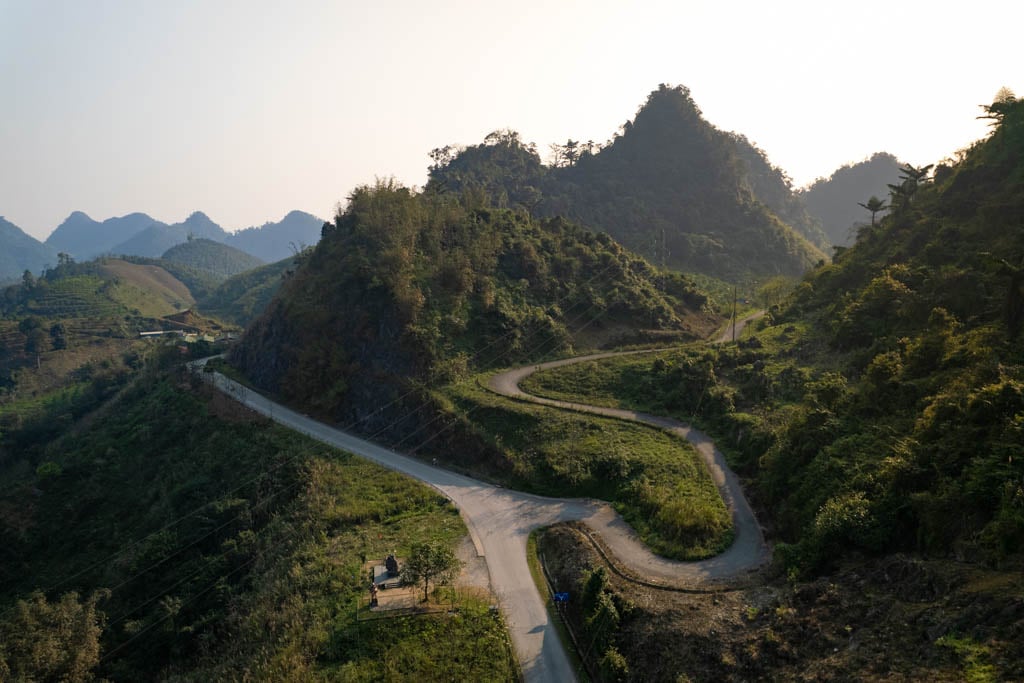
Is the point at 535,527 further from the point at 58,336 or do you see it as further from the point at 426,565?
the point at 58,336

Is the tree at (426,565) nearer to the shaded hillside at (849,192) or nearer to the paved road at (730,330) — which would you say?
the paved road at (730,330)

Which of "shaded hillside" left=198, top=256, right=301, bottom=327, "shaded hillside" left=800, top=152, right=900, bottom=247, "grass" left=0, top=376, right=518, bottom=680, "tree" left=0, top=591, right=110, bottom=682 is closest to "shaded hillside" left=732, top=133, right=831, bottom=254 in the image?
"shaded hillside" left=800, top=152, right=900, bottom=247

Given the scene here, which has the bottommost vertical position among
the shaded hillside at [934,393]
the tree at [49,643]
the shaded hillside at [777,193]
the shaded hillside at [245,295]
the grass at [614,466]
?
the tree at [49,643]

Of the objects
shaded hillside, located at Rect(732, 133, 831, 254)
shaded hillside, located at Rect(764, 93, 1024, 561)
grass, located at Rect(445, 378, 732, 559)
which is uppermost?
shaded hillside, located at Rect(732, 133, 831, 254)

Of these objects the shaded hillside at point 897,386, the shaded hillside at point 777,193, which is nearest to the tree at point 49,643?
the shaded hillside at point 897,386

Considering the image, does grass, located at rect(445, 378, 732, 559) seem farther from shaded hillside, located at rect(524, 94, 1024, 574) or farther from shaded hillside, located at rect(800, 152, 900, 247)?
shaded hillside, located at rect(800, 152, 900, 247)

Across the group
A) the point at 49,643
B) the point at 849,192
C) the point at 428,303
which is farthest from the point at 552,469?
the point at 849,192
